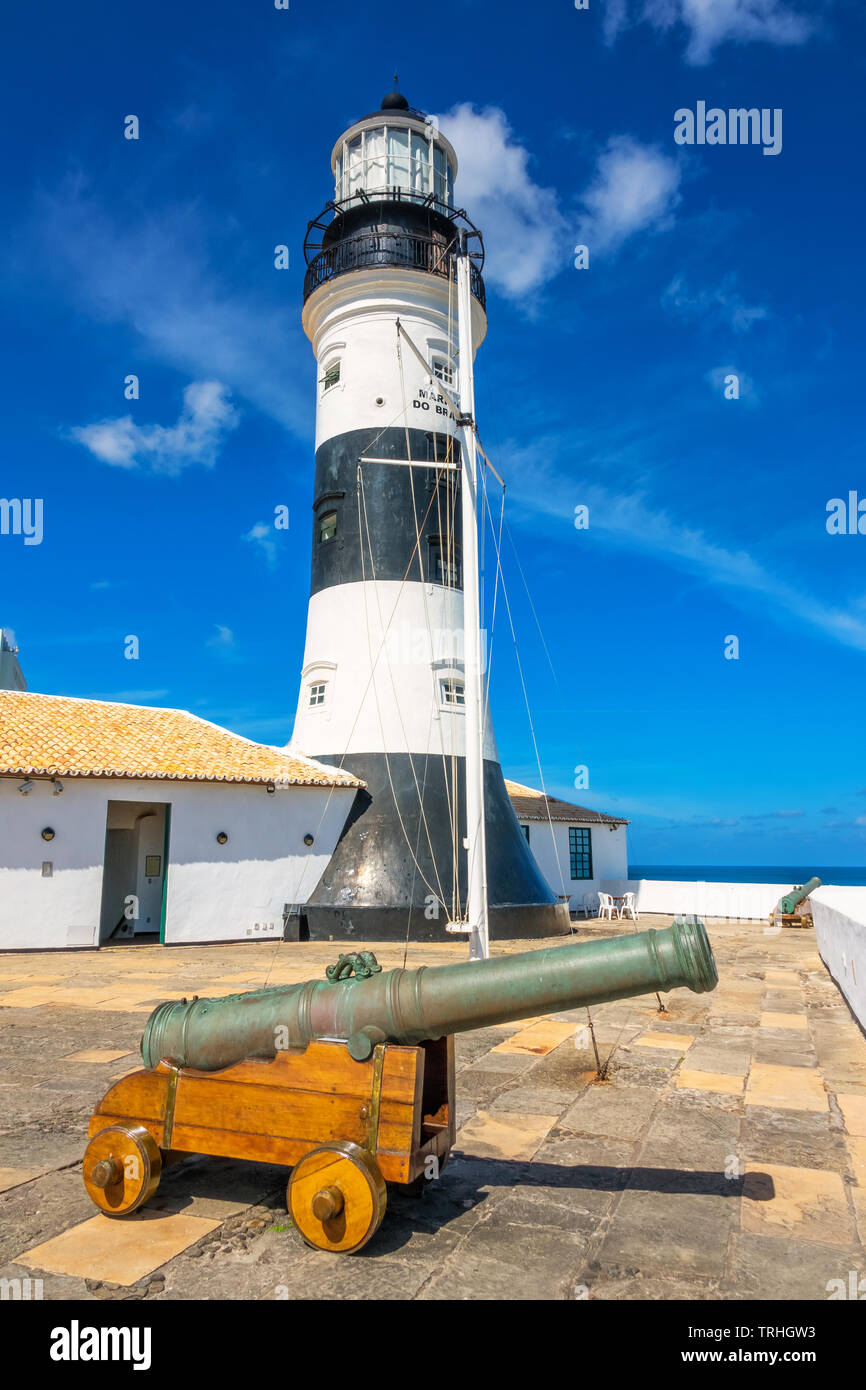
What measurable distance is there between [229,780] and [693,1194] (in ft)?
42.1

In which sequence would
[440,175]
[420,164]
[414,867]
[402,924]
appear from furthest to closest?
1. [440,175]
2. [420,164]
3. [414,867]
4. [402,924]

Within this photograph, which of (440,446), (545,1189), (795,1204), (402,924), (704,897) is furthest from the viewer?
(704,897)

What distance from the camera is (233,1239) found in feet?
10.5

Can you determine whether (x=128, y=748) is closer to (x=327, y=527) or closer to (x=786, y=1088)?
(x=327, y=527)

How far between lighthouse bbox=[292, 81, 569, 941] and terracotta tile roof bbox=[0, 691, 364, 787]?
1078 millimetres

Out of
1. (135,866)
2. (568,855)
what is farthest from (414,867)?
(568,855)

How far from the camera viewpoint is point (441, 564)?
1656cm

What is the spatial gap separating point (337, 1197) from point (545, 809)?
22.4 metres

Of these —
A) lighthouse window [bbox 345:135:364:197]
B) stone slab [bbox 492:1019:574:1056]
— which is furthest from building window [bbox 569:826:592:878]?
stone slab [bbox 492:1019:574:1056]

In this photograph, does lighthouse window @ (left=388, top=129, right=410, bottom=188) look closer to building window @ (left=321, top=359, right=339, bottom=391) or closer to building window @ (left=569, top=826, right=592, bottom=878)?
building window @ (left=321, top=359, right=339, bottom=391)

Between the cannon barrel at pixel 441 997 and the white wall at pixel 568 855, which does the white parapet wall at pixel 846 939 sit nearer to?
the cannon barrel at pixel 441 997

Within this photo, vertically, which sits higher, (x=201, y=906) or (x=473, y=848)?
(x=473, y=848)

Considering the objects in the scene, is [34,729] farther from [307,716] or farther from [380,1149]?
[380,1149]
